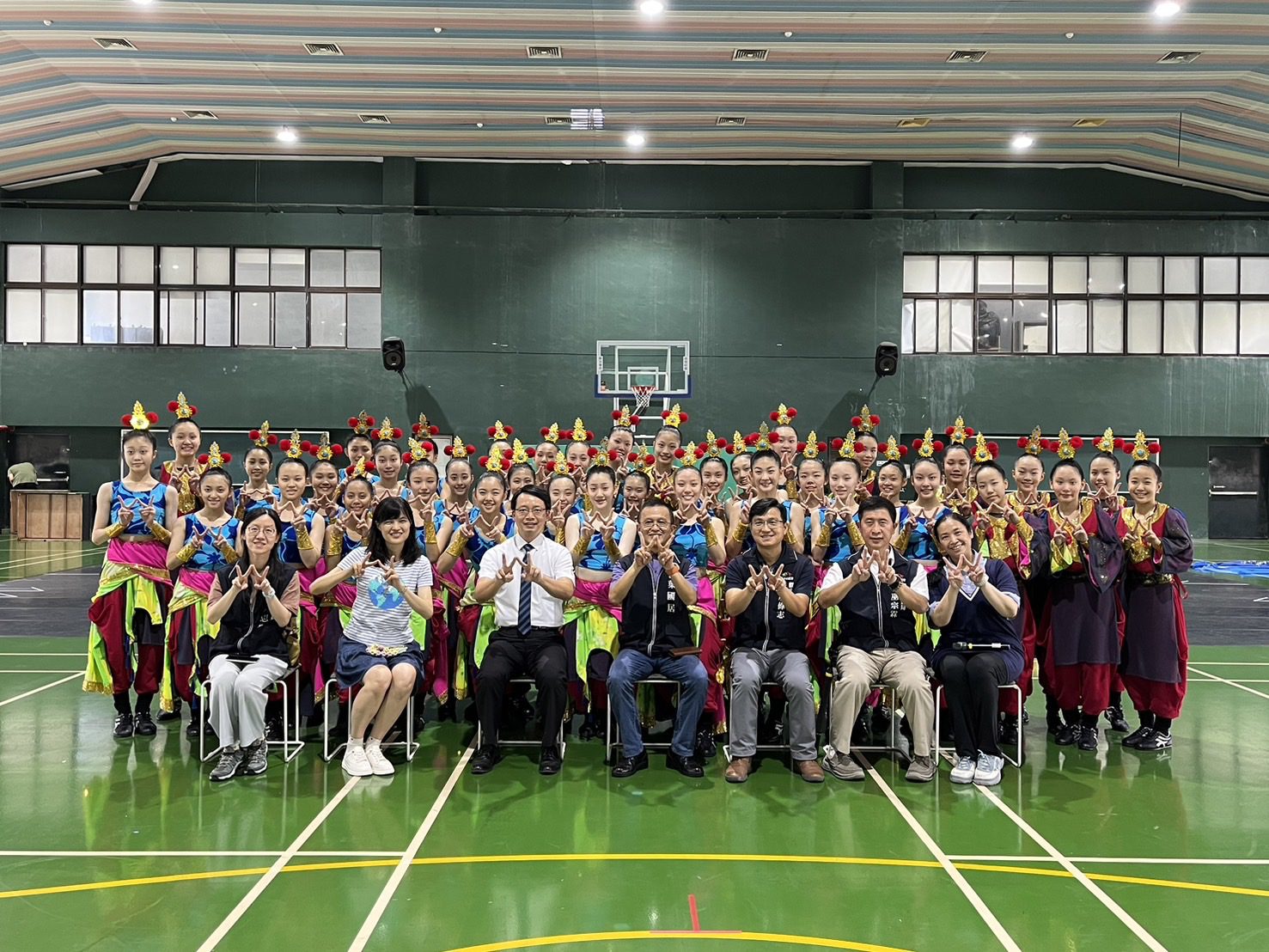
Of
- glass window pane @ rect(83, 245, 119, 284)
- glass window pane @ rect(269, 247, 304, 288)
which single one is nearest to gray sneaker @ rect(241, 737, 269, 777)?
glass window pane @ rect(269, 247, 304, 288)

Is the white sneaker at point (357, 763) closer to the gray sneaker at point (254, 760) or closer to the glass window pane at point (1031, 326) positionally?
the gray sneaker at point (254, 760)

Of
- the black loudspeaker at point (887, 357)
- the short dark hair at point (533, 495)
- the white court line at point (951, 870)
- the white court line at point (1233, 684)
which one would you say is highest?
the black loudspeaker at point (887, 357)

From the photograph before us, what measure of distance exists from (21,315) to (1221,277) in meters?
23.1

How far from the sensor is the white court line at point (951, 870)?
11.1 feet

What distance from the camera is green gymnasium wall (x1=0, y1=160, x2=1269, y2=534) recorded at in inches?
701

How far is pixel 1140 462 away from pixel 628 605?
3144mm

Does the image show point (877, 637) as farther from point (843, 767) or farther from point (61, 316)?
point (61, 316)

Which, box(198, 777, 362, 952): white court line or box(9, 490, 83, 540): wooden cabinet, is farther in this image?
box(9, 490, 83, 540): wooden cabinet

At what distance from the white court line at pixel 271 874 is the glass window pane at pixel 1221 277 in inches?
755

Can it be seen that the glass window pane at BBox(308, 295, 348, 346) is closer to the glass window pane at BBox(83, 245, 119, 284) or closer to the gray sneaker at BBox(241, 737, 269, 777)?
the glass window pane at BBox(83, 245, 119, 284)

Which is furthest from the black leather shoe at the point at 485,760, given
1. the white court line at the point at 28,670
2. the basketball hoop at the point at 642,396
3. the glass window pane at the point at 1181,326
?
the glass window pane at the point at 1181,326

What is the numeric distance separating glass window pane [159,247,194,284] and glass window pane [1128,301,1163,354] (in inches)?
710

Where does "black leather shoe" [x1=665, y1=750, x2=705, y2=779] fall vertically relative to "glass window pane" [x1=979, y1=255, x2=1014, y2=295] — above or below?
below

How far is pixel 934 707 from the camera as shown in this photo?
5.12 m
